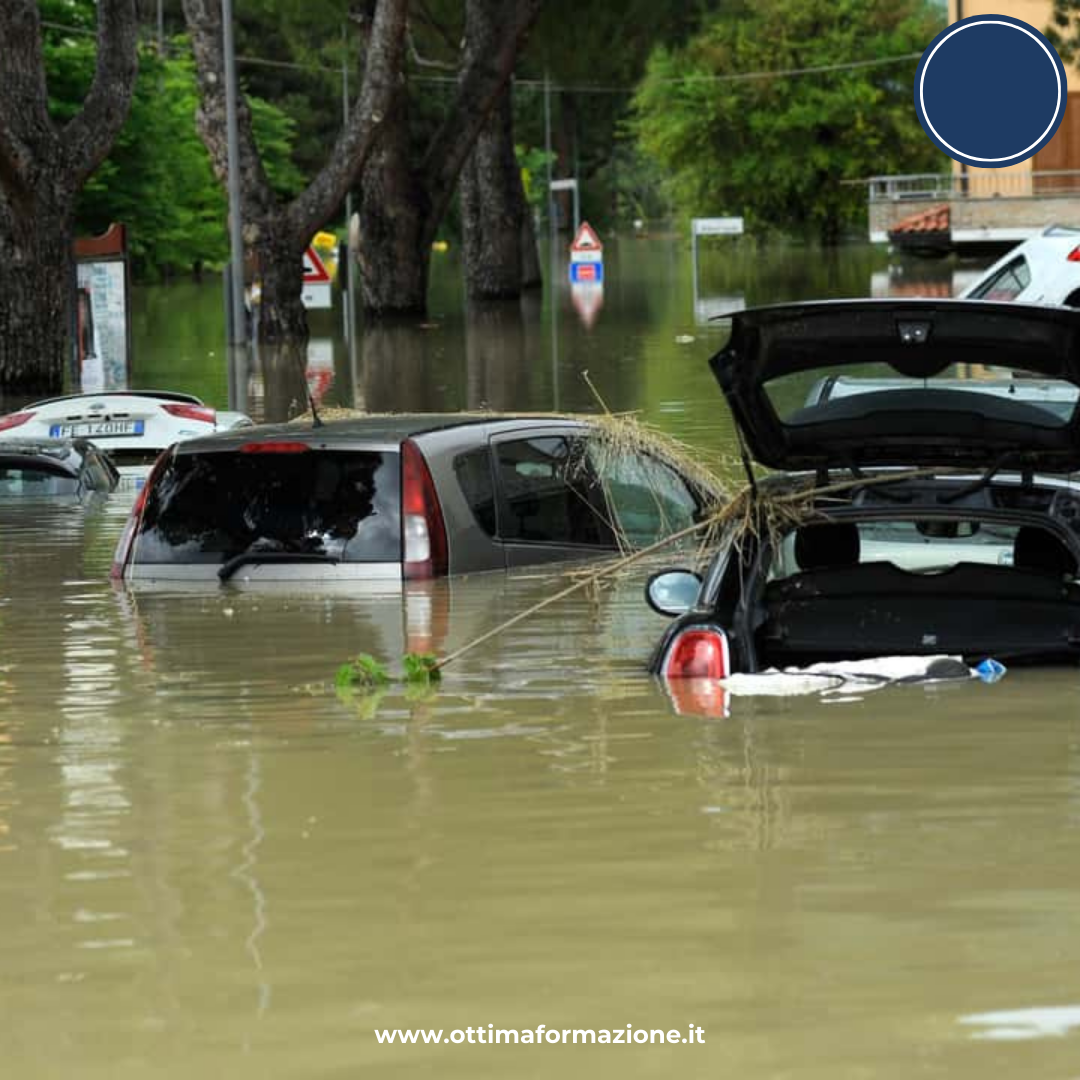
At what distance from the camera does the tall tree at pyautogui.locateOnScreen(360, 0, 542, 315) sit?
173 feet

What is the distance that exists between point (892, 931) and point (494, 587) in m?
6.10

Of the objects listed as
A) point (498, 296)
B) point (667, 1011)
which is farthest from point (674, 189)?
point (667, 1011)

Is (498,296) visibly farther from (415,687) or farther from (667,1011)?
(667,1011)

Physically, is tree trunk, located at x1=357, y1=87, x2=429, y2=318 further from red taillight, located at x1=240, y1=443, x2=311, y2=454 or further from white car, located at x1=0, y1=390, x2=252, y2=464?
red taillight, located at x1=240, y1=443, x2=311, y2=454

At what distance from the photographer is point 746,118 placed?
107 meters

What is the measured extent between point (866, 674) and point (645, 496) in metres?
4.67

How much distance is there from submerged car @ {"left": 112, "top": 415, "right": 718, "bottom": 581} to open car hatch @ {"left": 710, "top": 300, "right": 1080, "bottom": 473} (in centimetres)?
301

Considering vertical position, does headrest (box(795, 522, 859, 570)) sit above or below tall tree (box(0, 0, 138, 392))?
below

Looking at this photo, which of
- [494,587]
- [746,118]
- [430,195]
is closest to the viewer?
[494,587]

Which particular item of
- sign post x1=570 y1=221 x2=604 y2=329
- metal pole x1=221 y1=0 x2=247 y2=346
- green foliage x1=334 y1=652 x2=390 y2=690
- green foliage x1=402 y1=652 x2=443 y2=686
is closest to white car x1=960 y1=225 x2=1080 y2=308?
green foliage x1=402 y1=652 x2=443 y2=686

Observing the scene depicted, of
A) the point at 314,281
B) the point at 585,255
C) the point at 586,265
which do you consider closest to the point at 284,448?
the point at 314,281

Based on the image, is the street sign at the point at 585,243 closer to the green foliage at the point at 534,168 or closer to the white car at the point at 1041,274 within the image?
the white car at the point at 1041,274

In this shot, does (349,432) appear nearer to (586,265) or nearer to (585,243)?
(585,243)

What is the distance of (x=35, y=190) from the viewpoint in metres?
32.7
